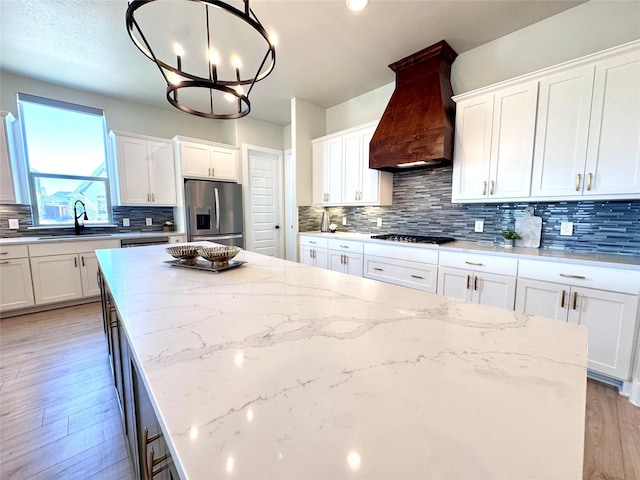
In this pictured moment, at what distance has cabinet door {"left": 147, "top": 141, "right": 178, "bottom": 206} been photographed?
390 centimetres

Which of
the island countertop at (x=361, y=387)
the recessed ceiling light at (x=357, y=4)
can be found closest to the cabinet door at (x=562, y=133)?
the recessed ceiling light at (x=357, y=4)

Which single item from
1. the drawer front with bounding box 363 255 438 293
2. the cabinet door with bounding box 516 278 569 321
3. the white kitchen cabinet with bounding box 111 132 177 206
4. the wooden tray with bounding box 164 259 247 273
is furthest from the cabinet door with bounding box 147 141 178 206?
the cabinet door with bounding box 516 278 569 321

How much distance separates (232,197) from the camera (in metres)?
4.31

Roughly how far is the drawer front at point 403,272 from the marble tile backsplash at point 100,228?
3330mm

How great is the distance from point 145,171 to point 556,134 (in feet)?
15.3

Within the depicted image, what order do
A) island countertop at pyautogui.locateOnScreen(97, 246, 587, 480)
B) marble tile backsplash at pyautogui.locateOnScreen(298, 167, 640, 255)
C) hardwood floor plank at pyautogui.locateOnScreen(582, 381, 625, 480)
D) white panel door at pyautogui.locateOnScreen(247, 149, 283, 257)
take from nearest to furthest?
island countertop at pyautogui.locateOnScreen(97, 246, 587, 480)
hardwood floor plank at pyautogui.locateOnScreen(582, 381, 625, 480)
marble tile backsplash at pyautogui.locateOnScreen(298, 167, 640, 255)
white panel door at pyautogui.locateOnScreen(247, 149, 283, 257)

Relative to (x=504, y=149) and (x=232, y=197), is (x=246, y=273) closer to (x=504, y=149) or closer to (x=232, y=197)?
(x=504, y=149)

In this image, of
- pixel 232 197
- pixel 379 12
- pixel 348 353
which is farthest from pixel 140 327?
pixel 232 197

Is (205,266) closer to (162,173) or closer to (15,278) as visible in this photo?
(15,278)

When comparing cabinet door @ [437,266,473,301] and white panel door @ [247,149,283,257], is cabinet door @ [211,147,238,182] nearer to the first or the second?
white panel door @ [247,149,283,257]

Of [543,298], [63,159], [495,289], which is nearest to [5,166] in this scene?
[63,159]

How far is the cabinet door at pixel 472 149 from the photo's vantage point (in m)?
2.41

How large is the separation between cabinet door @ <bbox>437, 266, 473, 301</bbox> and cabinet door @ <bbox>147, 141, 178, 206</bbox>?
3.81 metres

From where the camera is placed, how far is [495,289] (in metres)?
2.17
